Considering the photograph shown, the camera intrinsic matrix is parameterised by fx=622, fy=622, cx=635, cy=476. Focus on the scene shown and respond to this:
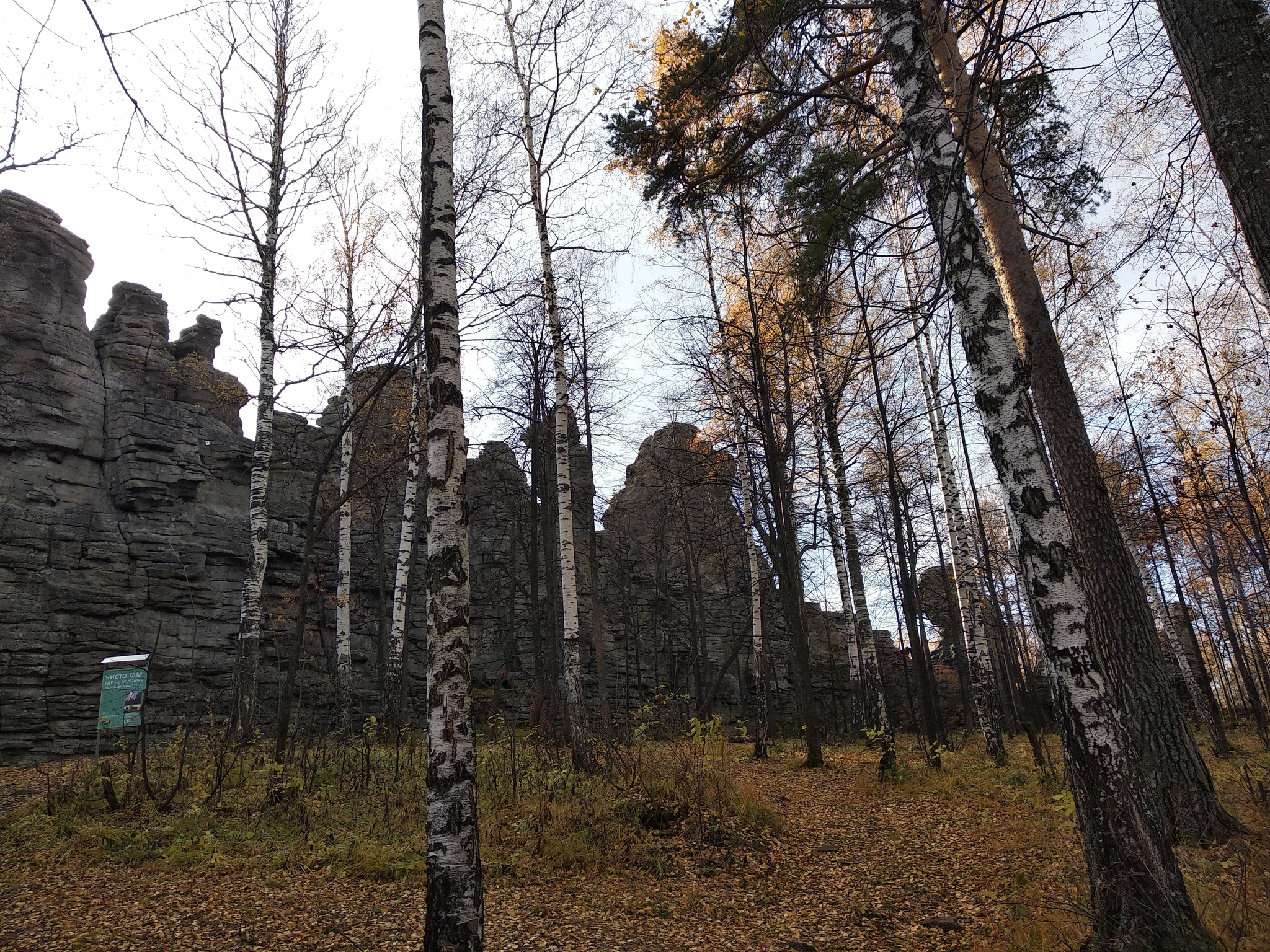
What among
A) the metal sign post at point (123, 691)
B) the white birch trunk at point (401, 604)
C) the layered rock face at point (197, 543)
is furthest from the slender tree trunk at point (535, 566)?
the metal sign post at point (123, 691)

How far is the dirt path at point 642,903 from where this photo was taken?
175 inches

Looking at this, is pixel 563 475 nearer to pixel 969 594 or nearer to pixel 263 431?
pixel 263 431

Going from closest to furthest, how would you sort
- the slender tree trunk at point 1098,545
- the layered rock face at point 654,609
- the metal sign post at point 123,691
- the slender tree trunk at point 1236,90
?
the slender tree trunk at point 1236,90 → the slender tree trunk at point 1098,545 → the metal sign post at point 123,691 → the layered rock face at point 654,609

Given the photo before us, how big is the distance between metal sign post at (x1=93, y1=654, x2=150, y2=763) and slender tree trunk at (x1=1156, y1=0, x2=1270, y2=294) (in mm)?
10991

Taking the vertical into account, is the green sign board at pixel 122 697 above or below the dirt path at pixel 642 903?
above

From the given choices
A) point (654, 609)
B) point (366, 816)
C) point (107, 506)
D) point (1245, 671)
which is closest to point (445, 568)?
point (366, 816)

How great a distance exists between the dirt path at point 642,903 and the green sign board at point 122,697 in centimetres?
236

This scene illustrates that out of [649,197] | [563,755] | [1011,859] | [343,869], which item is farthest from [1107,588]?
[563,755]

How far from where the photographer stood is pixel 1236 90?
3270 millimetres

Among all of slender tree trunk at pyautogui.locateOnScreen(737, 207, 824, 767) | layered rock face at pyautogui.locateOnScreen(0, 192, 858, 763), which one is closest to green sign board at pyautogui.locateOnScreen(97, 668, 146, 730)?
layered rock face at pyautogui.locateOnScreen(0, 192, 858, 763)

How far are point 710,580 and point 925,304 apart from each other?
2562 centimetres

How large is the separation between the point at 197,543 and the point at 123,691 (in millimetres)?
12992

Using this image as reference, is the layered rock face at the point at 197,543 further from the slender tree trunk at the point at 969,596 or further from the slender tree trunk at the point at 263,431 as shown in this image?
the slender tree trunk at the point at 969,596

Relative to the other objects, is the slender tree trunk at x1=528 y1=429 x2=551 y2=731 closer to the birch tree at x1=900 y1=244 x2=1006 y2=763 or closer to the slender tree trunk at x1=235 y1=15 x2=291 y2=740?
the slender tree trunk at x1=235 y1=15 x2=291 y2=740
